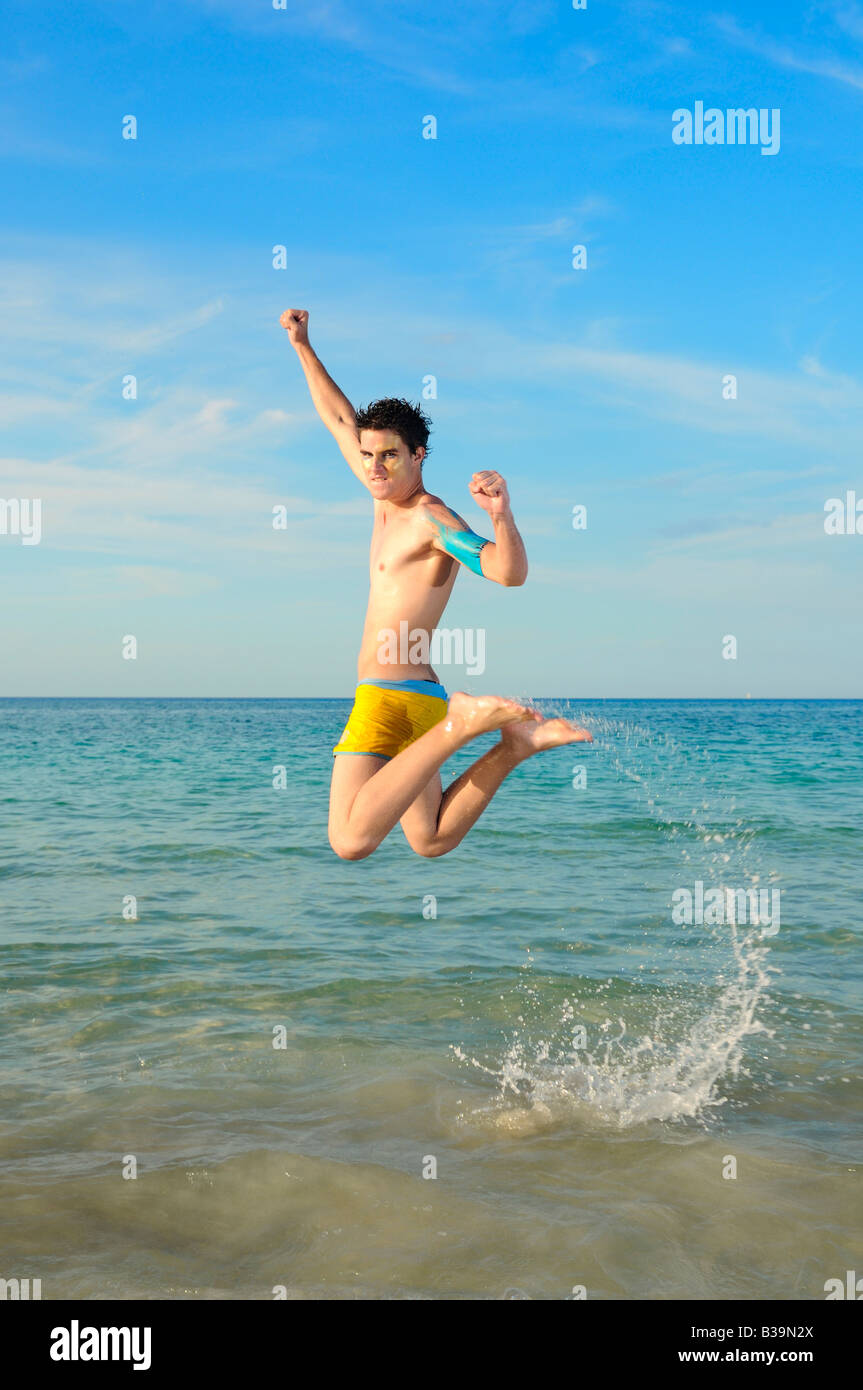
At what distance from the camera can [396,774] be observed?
4.77m

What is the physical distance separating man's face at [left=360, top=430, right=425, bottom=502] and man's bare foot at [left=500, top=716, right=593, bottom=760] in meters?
1.31

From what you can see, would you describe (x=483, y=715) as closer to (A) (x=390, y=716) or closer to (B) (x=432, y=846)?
(A) (x=390, y=716)

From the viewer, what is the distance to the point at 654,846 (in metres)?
15.6

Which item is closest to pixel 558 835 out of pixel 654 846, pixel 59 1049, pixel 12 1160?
pixel 654 846

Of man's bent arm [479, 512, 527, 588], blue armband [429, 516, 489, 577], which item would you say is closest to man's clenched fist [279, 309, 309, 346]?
blue armband [429, 516, 489, 577]

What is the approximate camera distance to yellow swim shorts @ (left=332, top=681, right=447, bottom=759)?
5.25 meters

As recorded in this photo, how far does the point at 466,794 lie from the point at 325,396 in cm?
237

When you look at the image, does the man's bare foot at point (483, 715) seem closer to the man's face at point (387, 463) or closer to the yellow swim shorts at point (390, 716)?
the yellow swim shorts at point (390, 716)

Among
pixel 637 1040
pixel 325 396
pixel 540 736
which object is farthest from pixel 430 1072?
pixel 325 396

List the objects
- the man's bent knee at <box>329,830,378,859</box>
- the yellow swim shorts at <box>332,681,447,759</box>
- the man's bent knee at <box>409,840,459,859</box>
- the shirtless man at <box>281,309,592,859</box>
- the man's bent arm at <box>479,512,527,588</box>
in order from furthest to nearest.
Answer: the man's bent knee at <box>409,840,459,859</box> < the yellow swim shorts at <box>332,681,447,759</box> < the man's bent knee at <box>329,830,378,859</box> < the shirtless man at <box>281,309,592,859</box> < the man's bent arm at <box>479,512,527,588</box>

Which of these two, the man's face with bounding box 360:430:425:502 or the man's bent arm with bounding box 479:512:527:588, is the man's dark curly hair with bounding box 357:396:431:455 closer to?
the man's face with bounding box 360:430:425:502

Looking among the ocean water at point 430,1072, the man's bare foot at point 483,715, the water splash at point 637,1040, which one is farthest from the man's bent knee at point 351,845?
the water splash at point 637,1040

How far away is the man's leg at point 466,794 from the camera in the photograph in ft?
16.2
